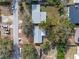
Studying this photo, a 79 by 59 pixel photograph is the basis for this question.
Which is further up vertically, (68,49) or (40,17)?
(40,17)

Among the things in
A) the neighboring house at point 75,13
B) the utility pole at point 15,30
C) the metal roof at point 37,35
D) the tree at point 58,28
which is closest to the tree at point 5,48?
the utility pole at point 15,30

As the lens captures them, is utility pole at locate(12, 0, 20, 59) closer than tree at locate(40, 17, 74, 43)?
No

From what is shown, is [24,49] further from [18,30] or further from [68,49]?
[68,49]

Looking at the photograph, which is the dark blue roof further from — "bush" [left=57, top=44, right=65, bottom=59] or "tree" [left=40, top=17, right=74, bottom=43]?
"bush" [left=57, top=44, right=65, bottom=59]

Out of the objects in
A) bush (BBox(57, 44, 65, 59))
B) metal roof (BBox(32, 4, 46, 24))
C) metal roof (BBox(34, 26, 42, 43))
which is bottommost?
bush (BBox(57, 44, 65, 59))

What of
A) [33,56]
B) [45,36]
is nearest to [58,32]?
[45,36]

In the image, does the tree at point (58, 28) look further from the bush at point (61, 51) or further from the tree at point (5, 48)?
the tree at point (5, 48)

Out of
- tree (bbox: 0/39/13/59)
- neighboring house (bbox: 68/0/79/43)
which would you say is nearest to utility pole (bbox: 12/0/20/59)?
tree (bbox: 0/39/13/59)
